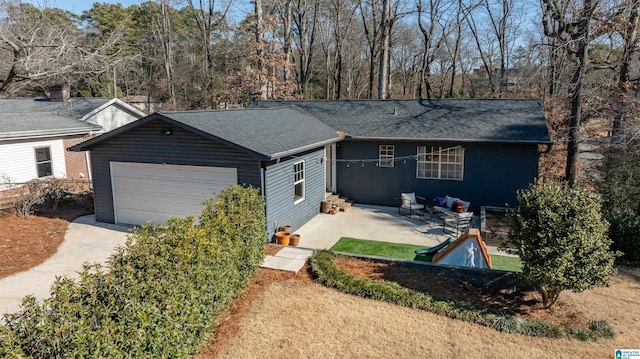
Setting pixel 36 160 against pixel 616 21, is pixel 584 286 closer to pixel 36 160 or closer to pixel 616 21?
pixel 616 21

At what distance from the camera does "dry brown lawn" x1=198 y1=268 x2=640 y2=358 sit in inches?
236

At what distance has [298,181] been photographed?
502 inches

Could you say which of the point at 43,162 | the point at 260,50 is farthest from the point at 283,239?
the point at 260,50

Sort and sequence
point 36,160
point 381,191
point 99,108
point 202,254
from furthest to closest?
point 99,108 → point 36,160 → point 381,191 → point 202,254

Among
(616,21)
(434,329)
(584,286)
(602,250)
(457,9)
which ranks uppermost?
(457,9)

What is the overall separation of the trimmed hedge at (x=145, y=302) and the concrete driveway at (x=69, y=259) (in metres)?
3.08

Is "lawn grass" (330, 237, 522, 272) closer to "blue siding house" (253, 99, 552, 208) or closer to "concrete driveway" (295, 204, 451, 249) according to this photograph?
"concrete driveway" (295, 204, 451, 249)

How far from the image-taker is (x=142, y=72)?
3981 cm

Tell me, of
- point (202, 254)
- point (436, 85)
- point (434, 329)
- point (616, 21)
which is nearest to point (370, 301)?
point (434, 329)

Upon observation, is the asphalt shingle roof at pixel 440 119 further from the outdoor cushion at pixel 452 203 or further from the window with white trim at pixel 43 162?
the window with white trim at pixel 43 162

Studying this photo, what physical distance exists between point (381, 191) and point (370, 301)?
8380 mm

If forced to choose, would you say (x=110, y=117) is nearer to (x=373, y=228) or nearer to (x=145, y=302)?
(x=373, y=228)

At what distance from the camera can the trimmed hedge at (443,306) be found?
21.5 ft

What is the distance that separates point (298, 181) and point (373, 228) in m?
2.73
